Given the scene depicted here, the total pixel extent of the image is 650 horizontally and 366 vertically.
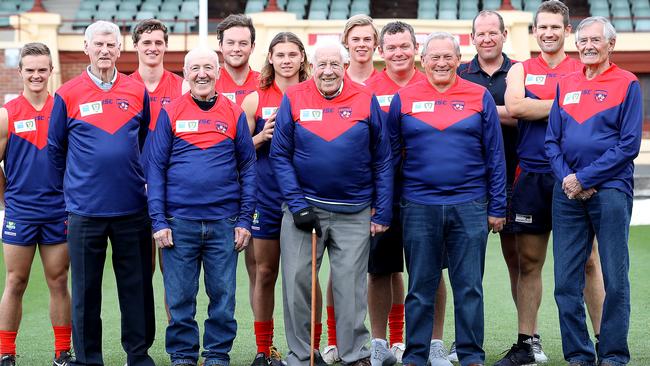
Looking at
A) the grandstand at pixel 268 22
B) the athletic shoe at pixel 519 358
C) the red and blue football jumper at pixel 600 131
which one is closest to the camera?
the red and blue football jumper at pixel 600 131

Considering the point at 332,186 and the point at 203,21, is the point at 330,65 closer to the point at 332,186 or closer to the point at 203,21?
the point at 332,186

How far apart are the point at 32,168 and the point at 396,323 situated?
93.4 inches

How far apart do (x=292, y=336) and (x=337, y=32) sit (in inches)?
554

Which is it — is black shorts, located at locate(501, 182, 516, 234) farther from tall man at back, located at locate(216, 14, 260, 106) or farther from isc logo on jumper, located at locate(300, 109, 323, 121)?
tall man at back, located at locate(216, 14, 260, 106)

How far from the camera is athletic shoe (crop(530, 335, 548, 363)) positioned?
19.5ft

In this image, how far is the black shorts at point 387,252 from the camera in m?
5.82

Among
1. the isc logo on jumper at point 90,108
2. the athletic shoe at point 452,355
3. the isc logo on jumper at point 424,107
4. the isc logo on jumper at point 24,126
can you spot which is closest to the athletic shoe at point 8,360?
the isc logo on jumper at point 24,126

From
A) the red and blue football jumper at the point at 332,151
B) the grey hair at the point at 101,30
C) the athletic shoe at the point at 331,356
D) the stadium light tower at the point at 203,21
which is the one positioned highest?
the stadium light tower at the point at 203,21

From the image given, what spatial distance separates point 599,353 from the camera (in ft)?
17.5

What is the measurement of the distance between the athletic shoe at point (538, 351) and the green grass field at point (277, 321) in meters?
0.06

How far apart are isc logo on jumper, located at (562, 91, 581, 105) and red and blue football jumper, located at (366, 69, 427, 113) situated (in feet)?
2.77

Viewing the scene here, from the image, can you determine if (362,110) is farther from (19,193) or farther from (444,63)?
(19,193)

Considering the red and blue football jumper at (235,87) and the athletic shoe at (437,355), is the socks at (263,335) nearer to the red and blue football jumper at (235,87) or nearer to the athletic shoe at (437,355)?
the athletic shoe at (437,355)

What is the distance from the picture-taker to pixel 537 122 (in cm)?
571
